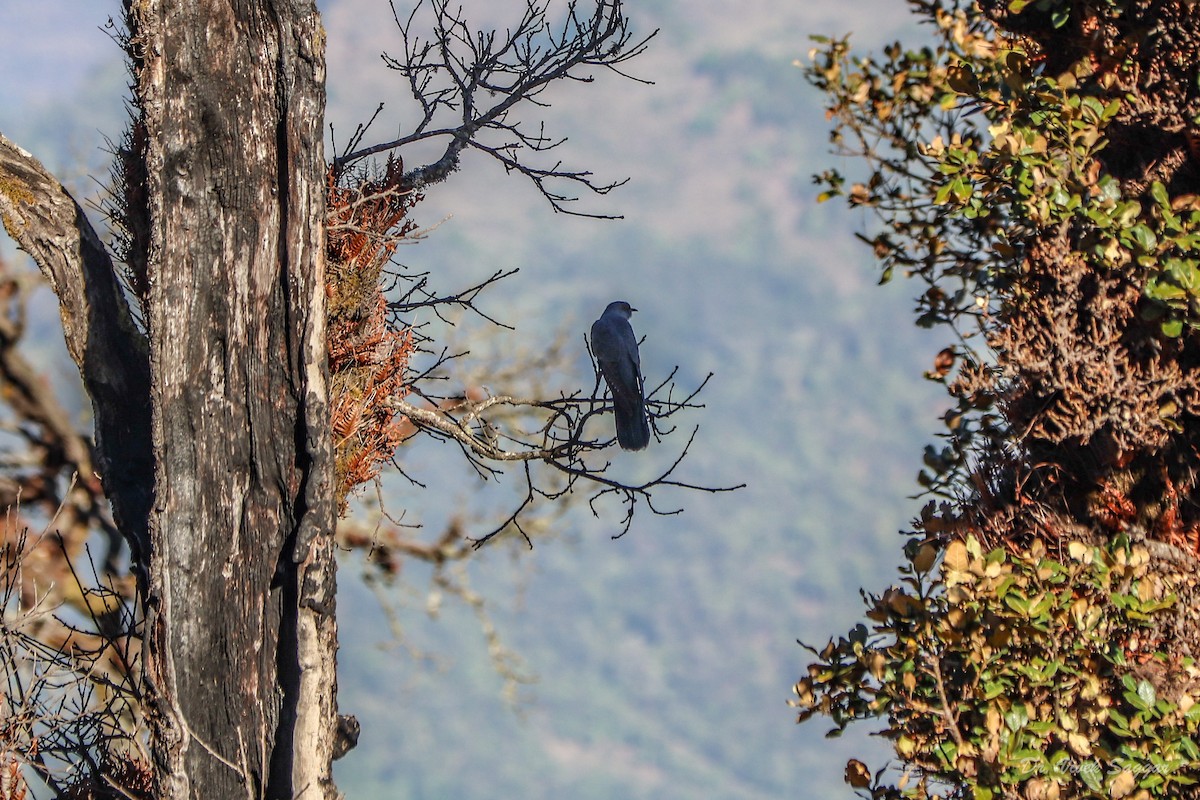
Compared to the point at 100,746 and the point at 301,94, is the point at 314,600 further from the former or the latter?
the point at 301,94

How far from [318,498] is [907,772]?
2.97 metres

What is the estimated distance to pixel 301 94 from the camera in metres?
5.23

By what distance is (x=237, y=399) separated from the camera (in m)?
5.12

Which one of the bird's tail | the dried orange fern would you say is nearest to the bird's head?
the bird's tail

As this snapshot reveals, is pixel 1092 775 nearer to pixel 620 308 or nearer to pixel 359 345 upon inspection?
pixel 359 345

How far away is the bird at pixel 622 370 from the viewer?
6887 millimetres

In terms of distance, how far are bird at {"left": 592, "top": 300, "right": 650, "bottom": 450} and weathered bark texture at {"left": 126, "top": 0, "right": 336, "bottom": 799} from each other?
2.04 m

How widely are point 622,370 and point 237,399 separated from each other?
2962 mm

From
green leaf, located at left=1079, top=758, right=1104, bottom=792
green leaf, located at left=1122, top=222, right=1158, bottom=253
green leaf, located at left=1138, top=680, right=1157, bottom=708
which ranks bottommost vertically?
green leaf, located at left=1079, top=758, right=1104, bottom=792

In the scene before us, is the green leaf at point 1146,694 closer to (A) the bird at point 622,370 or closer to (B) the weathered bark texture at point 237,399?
(A) the bird at point 622,370

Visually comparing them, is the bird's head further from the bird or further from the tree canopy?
the tree canopy

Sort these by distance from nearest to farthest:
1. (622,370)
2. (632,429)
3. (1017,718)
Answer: (1017,718), (632,429), (622,370)

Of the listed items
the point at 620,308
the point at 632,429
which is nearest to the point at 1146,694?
the point at 632,429

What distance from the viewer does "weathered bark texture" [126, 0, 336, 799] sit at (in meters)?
5.04
